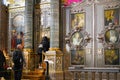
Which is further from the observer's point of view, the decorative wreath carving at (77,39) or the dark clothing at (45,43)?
the dark clothing at (45,43)

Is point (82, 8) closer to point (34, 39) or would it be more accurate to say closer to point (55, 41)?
point (55, 41)

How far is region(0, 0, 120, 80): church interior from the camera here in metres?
16.1

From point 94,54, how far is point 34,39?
4.72 meters

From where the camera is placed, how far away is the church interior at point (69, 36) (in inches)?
635

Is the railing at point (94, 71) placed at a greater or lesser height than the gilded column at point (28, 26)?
lesser

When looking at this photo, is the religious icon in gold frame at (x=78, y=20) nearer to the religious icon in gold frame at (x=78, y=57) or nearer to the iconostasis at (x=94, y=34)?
the iconostasis at (x=94, y=34)

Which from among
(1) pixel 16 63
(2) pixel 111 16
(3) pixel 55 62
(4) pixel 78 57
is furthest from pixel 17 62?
(2) pixel 111 16

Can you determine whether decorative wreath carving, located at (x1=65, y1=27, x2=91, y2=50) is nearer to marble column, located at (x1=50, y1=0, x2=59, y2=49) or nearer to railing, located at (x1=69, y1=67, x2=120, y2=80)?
marble column, located at (x1=50, y1=0, x2=59, y2=49)

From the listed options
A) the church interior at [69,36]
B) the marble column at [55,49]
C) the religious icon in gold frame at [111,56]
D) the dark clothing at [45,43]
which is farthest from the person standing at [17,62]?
the religious icon in gold frame at [111,56]

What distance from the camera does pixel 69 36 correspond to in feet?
57.7

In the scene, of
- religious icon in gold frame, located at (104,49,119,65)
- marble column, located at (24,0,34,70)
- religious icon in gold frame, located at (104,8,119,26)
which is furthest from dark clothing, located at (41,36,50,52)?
religious icon in gold frame, located at (104,8,119,26)

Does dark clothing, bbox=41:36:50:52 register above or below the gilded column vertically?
below

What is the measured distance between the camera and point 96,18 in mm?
A: 16672

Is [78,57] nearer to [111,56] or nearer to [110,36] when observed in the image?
[111,56]
